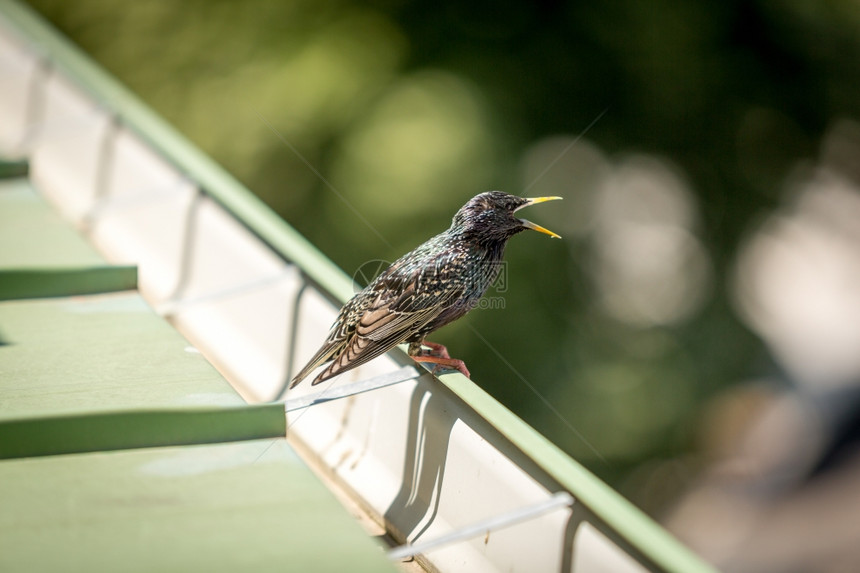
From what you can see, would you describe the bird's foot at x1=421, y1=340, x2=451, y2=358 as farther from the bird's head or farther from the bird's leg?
the bird's head

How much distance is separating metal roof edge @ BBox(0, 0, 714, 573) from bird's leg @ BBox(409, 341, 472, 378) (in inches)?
2.5

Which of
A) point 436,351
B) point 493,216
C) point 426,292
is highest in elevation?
point 493,216

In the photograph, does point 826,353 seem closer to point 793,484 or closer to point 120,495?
point 793,484

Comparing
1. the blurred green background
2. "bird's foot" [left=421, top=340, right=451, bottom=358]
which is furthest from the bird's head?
the blurred green background

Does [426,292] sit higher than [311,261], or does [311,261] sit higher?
[426,292]

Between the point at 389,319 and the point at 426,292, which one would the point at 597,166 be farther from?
the point at 389,319

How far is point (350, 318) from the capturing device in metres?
3.01

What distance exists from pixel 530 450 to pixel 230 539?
77 centimetres

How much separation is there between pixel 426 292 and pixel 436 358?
22 centimetres

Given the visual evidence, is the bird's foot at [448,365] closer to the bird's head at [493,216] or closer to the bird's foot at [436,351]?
the bird's foot at [436,351]

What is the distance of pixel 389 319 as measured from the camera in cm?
293

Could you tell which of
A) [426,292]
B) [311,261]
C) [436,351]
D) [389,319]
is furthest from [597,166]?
[389,319]

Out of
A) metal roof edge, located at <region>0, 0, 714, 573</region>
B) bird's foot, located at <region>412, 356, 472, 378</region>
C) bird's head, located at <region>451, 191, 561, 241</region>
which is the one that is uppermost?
bird's head, located at <region>451, 191, 561, 241</region>

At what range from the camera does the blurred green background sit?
7.41 metres
